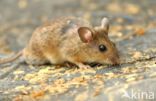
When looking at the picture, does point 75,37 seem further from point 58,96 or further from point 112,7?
point 112,7

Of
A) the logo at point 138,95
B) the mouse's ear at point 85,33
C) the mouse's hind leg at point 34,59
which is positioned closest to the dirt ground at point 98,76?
the logo at point 138,95

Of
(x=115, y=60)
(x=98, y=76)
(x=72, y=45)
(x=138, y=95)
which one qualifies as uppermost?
(x=72, y=45)

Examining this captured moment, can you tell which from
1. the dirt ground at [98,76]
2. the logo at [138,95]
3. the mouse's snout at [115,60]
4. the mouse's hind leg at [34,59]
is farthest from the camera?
the mouse's hind leg at [34,59]

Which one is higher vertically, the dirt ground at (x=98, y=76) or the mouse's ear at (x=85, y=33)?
the mouse's ear at (x=85, y=33)

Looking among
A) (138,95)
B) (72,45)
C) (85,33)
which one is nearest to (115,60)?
(85,33)

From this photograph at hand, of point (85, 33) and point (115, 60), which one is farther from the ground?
point (85, 33)

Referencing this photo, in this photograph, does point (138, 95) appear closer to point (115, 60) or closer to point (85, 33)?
point (115, 60)

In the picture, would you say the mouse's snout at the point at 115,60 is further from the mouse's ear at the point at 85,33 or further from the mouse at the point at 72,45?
the mouse's ear at the point at 85,33

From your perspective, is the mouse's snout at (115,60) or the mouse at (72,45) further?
the mouse at (72,45)

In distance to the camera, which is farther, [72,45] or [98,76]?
[72,45]
